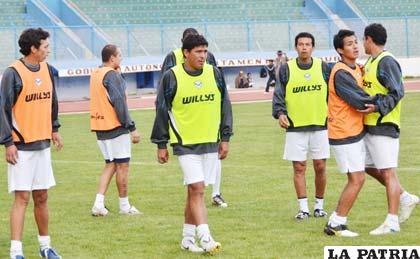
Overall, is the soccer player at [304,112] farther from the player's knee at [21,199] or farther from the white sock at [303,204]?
the player's knee at [21,199]

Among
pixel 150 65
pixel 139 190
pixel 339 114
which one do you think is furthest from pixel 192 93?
pixel 150 65

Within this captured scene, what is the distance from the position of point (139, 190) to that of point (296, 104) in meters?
3.72

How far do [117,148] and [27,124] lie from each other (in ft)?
9.94

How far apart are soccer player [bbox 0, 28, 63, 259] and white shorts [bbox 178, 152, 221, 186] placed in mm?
1308

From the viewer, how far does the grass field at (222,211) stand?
391 inches

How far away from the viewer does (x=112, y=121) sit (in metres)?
12.2

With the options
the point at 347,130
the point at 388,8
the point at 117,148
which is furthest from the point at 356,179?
the point at 388,8

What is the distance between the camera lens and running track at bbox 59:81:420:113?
34.6 m

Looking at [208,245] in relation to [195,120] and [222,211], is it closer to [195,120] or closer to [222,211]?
[195,120]

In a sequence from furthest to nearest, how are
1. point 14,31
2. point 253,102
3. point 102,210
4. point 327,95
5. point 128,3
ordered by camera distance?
point 128,3, point 14,31, point 253,102, point 102,210, point 327,95

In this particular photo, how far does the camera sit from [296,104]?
37.7ft

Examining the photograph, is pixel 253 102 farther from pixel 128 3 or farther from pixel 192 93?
pixel 192 93

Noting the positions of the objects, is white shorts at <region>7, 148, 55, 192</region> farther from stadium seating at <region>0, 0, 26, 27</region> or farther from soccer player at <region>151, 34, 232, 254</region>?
stadium seating at <region>0, 0, 26, 27</region>

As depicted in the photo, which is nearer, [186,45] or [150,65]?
[186,45]
